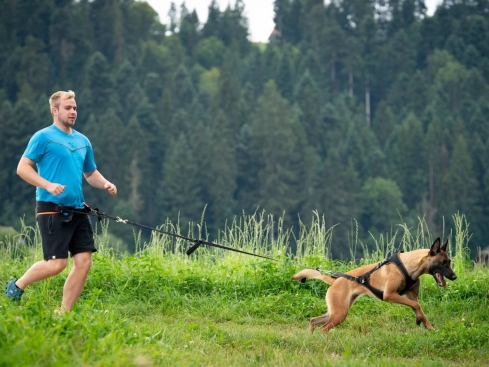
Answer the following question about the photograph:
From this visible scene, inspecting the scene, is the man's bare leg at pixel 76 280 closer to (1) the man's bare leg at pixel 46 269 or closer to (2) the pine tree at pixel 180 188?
(1) the man's bare leg at pixel 46 269

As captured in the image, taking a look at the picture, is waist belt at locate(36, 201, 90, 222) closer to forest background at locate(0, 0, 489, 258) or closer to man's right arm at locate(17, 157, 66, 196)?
man's right arm at locate(17, 157, 66, 196)

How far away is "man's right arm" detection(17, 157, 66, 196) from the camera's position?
6.49m

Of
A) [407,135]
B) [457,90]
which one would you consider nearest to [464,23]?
[457,90]

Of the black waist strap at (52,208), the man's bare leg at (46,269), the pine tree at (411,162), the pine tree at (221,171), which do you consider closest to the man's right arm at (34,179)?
the black waist strap at (52,208)

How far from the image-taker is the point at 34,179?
21.6ft

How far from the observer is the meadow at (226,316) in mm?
5289

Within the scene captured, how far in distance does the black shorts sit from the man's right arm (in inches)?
11.1

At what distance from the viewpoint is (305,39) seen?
125 m

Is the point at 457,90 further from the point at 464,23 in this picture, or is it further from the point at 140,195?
the point at 140,195

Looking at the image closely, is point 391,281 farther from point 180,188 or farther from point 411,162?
point 411,162

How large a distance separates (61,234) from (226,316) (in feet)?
6.29

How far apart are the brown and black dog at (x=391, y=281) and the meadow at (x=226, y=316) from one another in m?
0.19

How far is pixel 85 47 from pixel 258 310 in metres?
106

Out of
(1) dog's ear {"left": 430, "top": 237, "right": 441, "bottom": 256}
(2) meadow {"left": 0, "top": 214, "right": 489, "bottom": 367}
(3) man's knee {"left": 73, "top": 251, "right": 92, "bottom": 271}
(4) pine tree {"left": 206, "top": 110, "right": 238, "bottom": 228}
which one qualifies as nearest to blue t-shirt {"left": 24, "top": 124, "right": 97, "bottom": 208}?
(3) man's knee {"left": 73, "top": 251, "right": 92, "bottom": 271}
